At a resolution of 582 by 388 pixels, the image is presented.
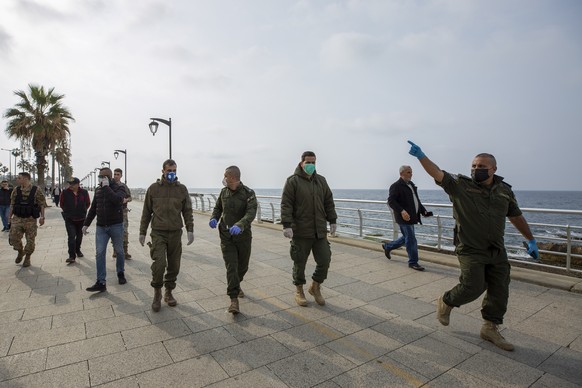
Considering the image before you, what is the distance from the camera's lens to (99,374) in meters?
2.86

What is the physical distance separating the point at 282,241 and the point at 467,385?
7.29 m

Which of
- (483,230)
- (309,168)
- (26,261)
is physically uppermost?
(309,168)

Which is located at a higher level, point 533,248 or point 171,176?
point 171,176

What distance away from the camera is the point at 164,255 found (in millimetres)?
4508

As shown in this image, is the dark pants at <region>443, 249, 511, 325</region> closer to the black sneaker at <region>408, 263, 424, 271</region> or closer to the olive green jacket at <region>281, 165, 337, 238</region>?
the olive green jacket at <region>281, 165, 337, 238</region>

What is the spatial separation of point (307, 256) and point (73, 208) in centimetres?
550

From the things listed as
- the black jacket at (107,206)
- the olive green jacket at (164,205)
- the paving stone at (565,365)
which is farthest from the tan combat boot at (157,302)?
the paving stone at (565,365)

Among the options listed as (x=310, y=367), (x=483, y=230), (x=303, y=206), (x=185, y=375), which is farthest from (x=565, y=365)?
(x=185, y=375)

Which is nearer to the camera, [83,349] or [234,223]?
[83,349]

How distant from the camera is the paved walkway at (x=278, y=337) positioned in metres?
2.81

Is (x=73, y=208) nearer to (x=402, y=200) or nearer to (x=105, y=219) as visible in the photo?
(x=105, y=219)

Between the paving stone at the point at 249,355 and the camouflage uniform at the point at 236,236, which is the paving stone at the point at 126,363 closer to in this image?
the paving stone at the point at 249,355

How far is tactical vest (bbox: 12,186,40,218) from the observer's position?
682 centimetres

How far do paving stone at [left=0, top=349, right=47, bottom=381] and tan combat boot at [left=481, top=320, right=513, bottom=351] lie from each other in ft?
14.0
